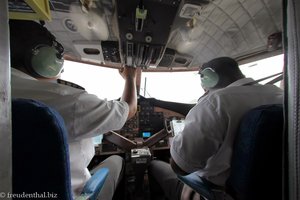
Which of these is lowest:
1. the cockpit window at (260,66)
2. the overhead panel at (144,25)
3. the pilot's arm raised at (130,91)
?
the pilot's arm raised at (130,91)

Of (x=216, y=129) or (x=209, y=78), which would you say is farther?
(x=209, y=78)

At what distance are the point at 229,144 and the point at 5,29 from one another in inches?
37.8

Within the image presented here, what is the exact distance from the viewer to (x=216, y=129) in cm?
89

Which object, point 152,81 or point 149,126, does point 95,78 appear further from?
point 149,126

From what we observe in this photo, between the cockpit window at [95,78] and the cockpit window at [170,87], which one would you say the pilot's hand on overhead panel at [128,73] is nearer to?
the cockpit window at [95,78]

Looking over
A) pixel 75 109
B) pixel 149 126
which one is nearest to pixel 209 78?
pixel 75 109

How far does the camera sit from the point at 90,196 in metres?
0.82

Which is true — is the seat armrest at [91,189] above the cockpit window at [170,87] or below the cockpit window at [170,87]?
below

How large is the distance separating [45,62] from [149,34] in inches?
33.4

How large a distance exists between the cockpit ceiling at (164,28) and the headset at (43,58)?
527 millimetres

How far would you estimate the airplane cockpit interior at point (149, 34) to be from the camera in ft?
4.00

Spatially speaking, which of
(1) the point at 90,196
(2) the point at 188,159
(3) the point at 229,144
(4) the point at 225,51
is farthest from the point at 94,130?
(4) the point at 225,51

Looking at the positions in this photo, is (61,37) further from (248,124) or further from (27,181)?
(248,124)

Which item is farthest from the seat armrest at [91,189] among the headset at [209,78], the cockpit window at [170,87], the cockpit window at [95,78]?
the cockpit window at [170,87]
